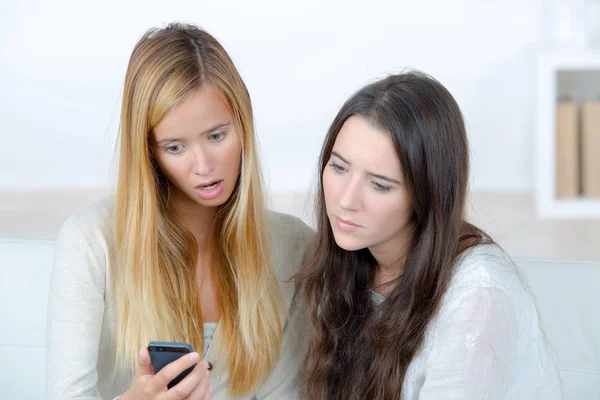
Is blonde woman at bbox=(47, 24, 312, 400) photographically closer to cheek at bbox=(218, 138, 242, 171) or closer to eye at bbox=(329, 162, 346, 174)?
cheek at bbox=(218, 138, 242, 171)

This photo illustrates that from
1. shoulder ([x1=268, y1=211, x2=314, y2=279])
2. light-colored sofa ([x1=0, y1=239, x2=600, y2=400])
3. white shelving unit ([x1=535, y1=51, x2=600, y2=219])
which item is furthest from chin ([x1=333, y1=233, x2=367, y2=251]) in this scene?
white shelving unit ([x1=535, y1=51, x2=600, y2=219])

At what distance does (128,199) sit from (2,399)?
689 millimetres

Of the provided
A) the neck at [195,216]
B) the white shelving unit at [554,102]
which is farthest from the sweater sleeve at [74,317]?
the white shelving unit at [554,102]

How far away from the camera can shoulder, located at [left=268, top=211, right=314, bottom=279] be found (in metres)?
2.33

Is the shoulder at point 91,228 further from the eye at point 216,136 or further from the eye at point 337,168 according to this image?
the eye at point 337,168

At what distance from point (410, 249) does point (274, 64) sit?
3339 mm

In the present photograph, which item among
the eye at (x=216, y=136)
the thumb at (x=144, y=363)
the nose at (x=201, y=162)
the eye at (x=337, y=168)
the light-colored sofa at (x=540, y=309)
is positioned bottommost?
the light-colored sofa at (x=540, y=309)

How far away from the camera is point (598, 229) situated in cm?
469

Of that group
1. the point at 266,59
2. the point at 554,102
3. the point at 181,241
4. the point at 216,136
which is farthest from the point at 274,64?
the point at 216,136

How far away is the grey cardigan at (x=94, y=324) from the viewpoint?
2016 millimetres

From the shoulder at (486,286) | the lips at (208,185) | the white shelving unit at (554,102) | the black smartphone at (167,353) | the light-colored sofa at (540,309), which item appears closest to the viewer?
the black smartphone at (167,353)

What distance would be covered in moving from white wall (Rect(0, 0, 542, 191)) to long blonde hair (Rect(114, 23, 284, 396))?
9.92ft

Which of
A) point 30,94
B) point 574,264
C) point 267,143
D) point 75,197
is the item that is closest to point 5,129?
point 30,94

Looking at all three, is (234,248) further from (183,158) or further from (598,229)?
(598,229)
